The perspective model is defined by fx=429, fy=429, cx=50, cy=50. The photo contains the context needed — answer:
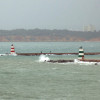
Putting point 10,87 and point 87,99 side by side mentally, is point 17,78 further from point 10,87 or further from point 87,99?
point 87,99

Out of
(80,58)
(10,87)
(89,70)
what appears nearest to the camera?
(10,87)

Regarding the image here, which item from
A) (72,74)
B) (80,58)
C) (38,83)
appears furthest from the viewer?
(80,58)

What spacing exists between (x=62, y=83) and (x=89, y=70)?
44.1ft

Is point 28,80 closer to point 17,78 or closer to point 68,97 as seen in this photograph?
Answer: point 17,78

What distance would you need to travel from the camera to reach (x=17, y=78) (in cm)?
4703

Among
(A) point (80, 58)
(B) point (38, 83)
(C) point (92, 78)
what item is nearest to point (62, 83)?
(B) point (38, 83)

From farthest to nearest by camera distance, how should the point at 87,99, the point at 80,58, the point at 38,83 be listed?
the point at 80,58, the point at 38,83, the point at 87,99

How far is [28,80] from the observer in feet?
148

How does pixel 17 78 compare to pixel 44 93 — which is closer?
pixel 44 93

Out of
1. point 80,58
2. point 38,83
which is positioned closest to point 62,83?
point 38,83

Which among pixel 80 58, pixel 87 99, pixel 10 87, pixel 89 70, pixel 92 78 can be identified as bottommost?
pixel 87 99

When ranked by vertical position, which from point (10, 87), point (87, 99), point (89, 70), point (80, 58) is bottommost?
point (87, 99)

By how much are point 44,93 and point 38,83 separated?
623 cm

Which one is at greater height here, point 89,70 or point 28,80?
point 89,70
